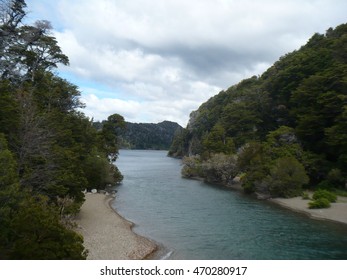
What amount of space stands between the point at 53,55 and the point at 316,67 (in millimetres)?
49988

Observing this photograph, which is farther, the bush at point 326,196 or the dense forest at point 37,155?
the bush at point 326,196

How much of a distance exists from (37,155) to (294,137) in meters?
44.0

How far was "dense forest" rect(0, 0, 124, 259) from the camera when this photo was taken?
15062mm

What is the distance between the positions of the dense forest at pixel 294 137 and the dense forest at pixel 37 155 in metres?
24.8

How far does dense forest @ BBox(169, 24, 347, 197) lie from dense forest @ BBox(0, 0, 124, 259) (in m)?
24.8

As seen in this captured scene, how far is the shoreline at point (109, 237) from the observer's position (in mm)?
20672

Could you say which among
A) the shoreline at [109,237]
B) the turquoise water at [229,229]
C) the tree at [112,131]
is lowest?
the shoreline at [109,237]

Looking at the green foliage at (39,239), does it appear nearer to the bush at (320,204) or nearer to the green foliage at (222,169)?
the bush at (320,204)

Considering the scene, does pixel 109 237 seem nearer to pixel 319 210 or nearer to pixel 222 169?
pixel 319 210

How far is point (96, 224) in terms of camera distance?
2848 centimetres

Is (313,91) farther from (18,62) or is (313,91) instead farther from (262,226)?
(18,62)

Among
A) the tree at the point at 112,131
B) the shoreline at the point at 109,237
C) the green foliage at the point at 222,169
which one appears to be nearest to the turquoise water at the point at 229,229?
the shoreline at the point at 109,237

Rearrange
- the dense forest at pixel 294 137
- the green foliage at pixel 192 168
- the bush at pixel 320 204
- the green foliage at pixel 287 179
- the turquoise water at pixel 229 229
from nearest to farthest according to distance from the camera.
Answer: the turquoise water at pixel 229 229
the bush at pixel 320 204
the green foliage at pixel 287 179
the dense forest at pixel 294 137
the green foliage at pixel 192 168

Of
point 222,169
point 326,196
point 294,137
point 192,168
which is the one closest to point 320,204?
point 326,196
